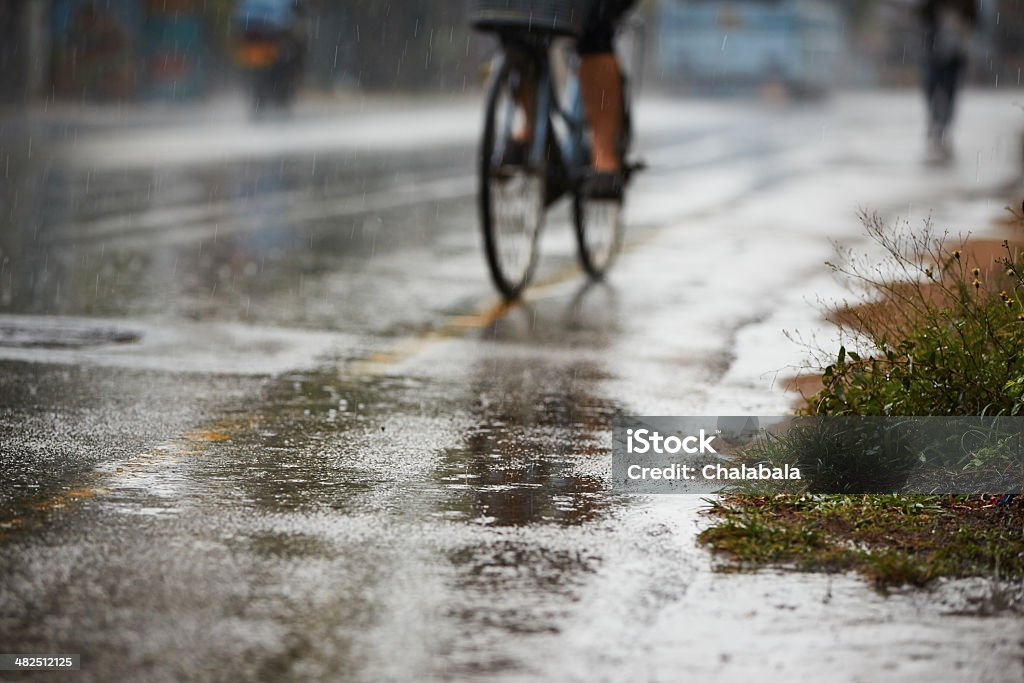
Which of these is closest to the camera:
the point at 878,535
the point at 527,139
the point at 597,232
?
the point at 878,535

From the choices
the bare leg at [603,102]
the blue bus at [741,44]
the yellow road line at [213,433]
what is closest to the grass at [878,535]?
the yellow road line at [213,433]

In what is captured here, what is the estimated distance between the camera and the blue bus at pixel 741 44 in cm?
3875

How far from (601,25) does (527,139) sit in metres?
0.68

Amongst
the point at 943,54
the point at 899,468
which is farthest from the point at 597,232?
the point at 943,54

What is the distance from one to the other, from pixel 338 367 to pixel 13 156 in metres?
11.5

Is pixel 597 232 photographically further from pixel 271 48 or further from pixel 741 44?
pixel 741 44

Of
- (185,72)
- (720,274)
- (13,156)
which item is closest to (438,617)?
(720,274)

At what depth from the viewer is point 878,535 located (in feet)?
16.5

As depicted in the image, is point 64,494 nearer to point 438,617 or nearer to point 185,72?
point 438,617

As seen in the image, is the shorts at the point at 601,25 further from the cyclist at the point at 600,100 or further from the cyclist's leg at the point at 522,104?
the cyclist's leg at the point at 522,104

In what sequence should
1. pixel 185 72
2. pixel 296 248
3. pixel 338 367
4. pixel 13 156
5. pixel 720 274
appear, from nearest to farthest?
1. pixel 338 367
2. pixel 720 274
3. pixel 296 248
4. pixel 13 156
5. pixel 185 72

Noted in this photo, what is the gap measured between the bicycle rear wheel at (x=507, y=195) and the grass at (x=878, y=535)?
4210 millimetres

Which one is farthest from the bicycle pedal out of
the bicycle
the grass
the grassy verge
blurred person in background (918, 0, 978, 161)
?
blurred person in background (918, 0, 978, 161)

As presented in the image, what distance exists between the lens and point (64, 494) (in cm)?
535
